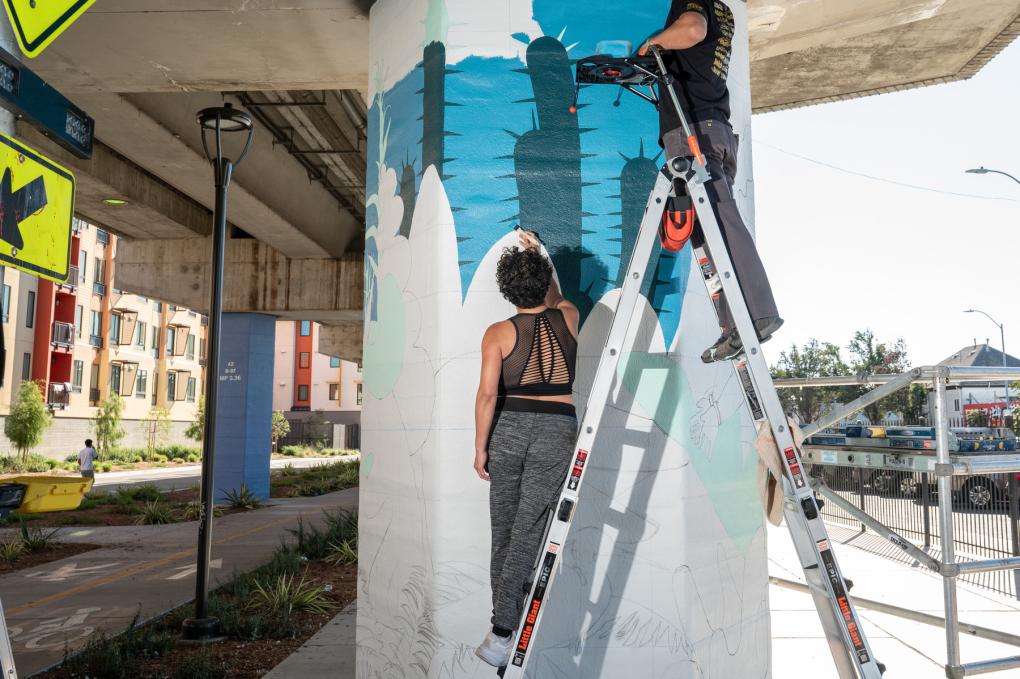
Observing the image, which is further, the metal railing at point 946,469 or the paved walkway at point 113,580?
the paved walkway at point 113,580

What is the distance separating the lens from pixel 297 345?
77250mm

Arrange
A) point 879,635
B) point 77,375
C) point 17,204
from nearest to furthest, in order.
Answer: point 17,204
point 879,635
point 77,375

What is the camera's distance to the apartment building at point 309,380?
7569 cm

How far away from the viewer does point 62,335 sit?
43562 millimetres

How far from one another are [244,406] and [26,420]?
71.7 ft

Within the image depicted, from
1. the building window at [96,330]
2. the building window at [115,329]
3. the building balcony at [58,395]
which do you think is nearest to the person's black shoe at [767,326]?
the building balcony at [58,395]

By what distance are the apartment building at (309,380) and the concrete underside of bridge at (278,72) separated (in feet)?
194

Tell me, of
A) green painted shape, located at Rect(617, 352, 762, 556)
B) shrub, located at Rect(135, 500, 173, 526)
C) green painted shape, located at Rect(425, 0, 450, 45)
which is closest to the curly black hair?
green painted shape, located at Rect(617, 352, 762, 556)

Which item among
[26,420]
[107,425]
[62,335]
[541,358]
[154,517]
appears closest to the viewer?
[541,358]

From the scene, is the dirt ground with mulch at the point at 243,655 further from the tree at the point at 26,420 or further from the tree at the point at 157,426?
the tree at the point at 157,426

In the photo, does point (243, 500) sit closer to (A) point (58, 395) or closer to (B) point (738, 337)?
(B) point (738, 337)

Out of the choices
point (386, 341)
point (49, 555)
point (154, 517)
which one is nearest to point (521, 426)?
point (386, 341)

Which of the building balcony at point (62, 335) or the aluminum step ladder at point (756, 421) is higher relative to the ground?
the building balcony at point (62, 335)

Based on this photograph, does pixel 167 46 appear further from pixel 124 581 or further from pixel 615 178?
pixel 124 581
